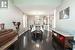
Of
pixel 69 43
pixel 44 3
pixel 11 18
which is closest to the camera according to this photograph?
pixel 69 43

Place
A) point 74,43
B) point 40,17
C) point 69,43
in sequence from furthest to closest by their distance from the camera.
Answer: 1. point 40,17
2. point 69,43
3. point 74,43

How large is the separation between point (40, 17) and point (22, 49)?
16.5 meters

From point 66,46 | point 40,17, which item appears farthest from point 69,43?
point 40,17

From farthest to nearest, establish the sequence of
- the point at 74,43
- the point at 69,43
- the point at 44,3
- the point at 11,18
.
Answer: the point at 11,18 → the point at 44,3 → the point at 69,43 → the point at 74,43

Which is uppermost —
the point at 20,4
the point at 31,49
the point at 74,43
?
the point at 20,4

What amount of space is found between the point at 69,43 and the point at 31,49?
1.73 meters

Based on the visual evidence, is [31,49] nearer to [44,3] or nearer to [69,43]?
[69,43]


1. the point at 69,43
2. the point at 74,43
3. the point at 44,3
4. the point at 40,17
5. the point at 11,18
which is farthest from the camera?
the point at 40,17

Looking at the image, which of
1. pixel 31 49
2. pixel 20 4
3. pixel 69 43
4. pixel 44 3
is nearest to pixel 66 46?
pixel 69 43

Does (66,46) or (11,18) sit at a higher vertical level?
(11,18)

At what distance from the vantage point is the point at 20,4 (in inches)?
362

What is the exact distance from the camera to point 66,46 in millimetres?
5195

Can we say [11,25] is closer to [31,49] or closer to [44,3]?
[44,3]

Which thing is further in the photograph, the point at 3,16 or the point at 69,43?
the point at 3,16
